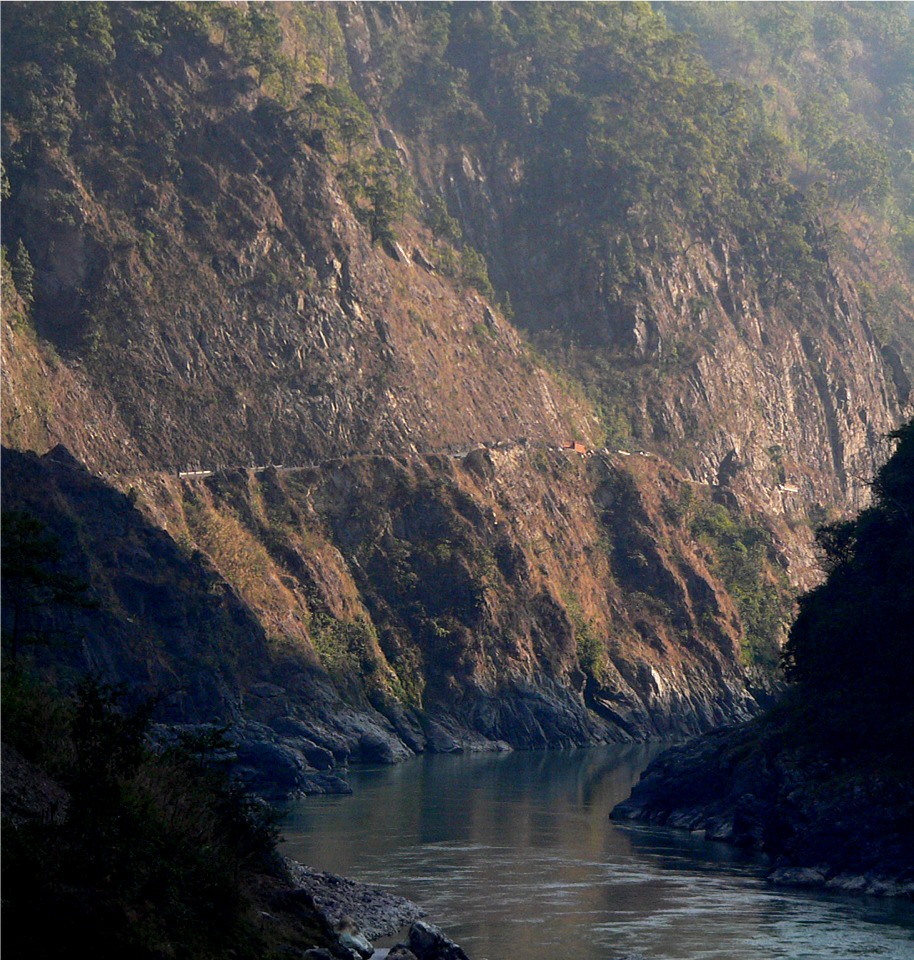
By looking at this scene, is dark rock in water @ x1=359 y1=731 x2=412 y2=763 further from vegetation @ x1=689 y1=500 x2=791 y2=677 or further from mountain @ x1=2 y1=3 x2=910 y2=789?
vegetation @ x1=689 y1=500 x2=791 y2=677

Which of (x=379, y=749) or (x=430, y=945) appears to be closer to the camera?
(x=430, y=945)

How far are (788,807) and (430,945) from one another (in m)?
27.5

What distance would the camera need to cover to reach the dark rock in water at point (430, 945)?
44375 mm

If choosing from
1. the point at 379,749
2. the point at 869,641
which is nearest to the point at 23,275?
the point at 379,749

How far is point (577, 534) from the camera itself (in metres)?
131

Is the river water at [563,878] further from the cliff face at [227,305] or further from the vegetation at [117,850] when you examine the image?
the cliff face at [227,305]

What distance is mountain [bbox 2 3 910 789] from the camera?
350 feet

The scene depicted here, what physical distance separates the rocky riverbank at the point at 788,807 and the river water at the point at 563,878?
1.51 meters

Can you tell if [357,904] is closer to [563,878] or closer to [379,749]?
[563,878]

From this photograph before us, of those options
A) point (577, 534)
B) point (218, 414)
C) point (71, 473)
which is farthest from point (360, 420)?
point (71, 473)

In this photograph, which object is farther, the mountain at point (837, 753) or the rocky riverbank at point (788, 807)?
the mountain at point (837, 753)

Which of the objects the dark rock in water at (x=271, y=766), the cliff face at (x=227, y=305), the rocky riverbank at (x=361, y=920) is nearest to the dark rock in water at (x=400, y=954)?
the rocky riverbank at (x=361, y=920)

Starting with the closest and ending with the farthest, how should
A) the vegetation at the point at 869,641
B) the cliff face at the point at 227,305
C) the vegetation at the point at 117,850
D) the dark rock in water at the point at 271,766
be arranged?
the vegetation at the point at 117,850 → the vegetation at the point at 869,641 → the dark rock in water at the point at 271,766 → the cliff face at the point at 227,305

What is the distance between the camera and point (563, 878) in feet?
204
